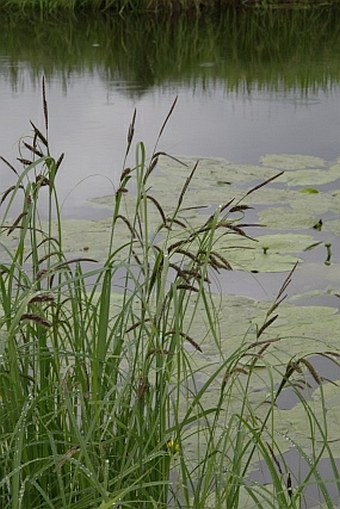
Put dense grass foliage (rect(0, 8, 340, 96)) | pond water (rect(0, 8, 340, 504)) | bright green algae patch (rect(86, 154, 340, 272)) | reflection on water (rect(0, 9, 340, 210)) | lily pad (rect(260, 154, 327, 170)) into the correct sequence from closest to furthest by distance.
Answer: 1. bright green algae patch (rect(86, 154, 340, 272))
2. pond water (rect(0, 8, 340, 504))
3. lily pad (rect(260, 154, 327, 170))
4. reflection on water (rect(0, 9, 340, 210))
5. dense grass foliage (rect(0, 8, 340, 96))

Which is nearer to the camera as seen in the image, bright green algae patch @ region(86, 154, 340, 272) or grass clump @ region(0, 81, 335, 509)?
grass clump @ region(0, 81, 335, 509)

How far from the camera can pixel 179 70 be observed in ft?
21.9

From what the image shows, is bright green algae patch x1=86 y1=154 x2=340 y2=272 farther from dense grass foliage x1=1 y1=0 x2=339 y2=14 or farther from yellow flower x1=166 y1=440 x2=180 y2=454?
dense grass foliage x1=1 y1=0 x2=339 y2=14

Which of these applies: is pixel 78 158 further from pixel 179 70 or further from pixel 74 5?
pixel 74 5

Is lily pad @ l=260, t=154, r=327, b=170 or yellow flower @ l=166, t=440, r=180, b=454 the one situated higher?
yellow flower @ l=166, t=440, r=180, b=454

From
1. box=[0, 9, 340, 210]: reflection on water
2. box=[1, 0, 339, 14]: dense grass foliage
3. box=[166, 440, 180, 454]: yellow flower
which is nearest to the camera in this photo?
box=[166, 440, 180, 454]: yellow flower

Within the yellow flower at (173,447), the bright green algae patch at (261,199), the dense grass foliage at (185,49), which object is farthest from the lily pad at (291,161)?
the yellow flower at (173,447)

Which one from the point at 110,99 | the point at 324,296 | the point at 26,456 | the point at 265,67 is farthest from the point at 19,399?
the point at 265,67

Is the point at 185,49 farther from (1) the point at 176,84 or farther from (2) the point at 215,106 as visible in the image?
(2) the point at 215,106

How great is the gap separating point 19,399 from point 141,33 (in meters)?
7.09

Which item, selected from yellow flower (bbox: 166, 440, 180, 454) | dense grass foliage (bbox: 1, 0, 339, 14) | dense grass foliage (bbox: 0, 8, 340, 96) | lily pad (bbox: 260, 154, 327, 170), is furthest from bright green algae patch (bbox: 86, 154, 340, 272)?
dense grass foliage (bbox: 1, 0, 339, 14)

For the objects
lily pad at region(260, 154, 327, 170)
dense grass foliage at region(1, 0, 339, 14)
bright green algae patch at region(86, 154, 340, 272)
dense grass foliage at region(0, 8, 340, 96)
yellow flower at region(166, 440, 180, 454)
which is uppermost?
dense grass foliage at region(1, 0, 339, 14)

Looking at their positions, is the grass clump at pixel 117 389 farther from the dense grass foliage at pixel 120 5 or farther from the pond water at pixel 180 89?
the dense grass foliage at pixel 120 5

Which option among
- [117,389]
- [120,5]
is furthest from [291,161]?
[120,5]
